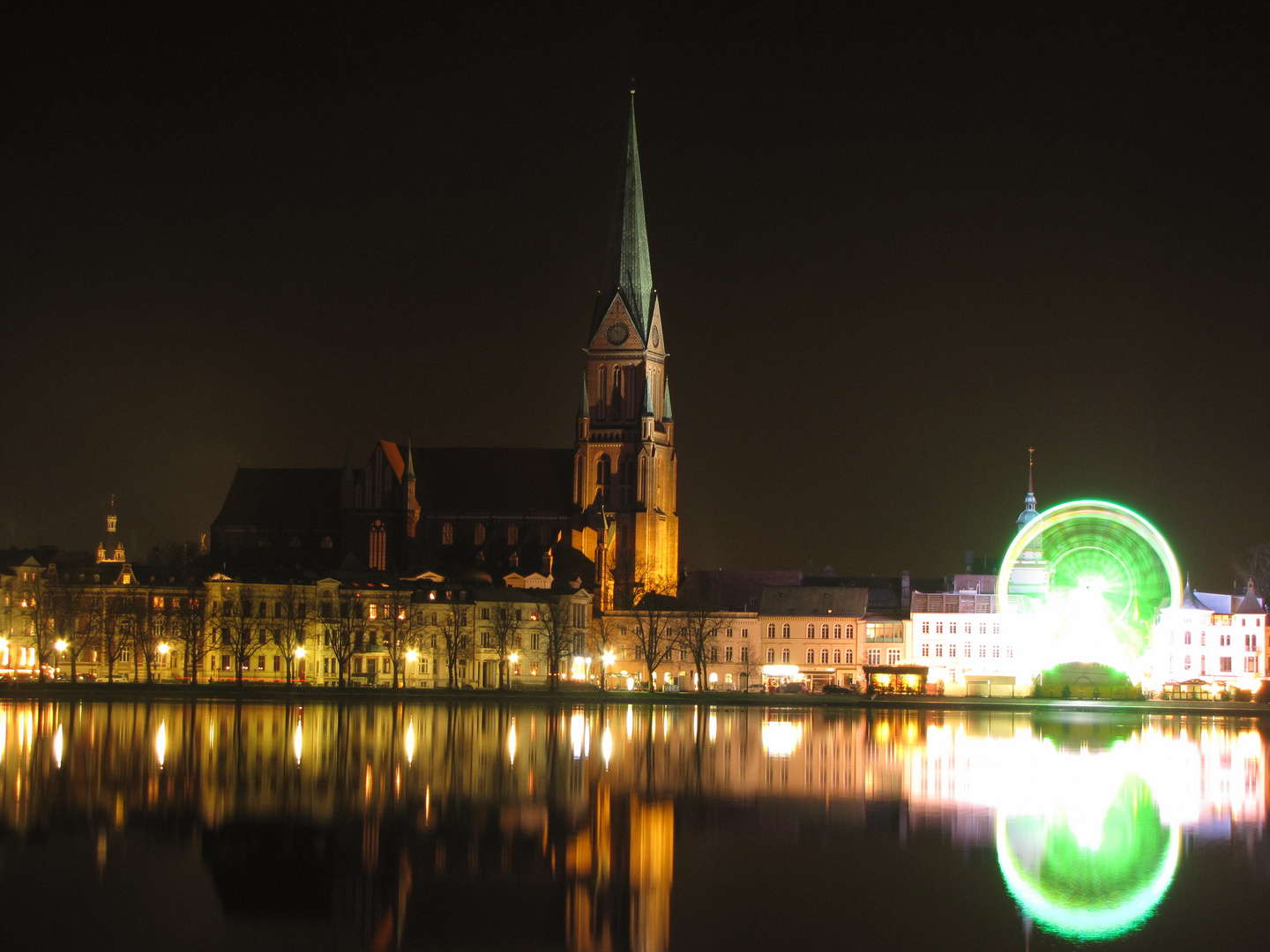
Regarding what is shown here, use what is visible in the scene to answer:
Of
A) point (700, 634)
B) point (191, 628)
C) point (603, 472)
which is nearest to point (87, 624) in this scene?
point (191, 628)

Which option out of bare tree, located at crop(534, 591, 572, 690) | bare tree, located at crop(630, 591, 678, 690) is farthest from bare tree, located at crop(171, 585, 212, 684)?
bare tree, located at crop(630, 591, 678, 690)

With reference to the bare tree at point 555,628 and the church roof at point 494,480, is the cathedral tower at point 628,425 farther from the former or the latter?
the bare tree at point 555,628

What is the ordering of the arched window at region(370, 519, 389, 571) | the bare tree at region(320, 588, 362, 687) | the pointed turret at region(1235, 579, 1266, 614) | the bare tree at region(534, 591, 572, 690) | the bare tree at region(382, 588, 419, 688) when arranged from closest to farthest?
the bare tree at region(320, 588, 362, 687) → the bare tree at region(382, 588, 419, 688) → the bare tree at region(534, 591, 572, 690) → the pointed turret at region(1235, 579, 1266, 614) → the arched window at region(370, 519, 389, 571)

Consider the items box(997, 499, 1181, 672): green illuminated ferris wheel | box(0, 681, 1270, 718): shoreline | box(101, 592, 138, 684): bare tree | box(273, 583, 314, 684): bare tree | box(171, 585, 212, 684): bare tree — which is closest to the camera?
box(0, 681, 1270, 718): shoreline

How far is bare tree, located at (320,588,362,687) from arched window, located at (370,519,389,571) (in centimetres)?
1905

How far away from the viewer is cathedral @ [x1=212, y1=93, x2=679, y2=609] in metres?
150

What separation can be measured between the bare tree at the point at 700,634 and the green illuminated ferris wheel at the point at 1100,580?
21928 millimetres

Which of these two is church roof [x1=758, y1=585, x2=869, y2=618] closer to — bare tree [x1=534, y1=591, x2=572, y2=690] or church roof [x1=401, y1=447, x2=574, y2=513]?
bare tree [x1=534, y1=591, x2=572, y2=690]

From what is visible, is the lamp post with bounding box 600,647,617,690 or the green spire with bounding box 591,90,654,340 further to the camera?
the green spire with bounding box 591,90,654,340

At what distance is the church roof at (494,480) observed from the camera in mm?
155500

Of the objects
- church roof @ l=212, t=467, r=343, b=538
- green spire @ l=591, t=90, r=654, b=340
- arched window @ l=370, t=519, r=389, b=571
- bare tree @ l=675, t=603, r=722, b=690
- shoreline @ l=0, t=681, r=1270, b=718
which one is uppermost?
green spire @ l=591, t=90, r=654, b=340

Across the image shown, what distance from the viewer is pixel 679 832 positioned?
131 ft

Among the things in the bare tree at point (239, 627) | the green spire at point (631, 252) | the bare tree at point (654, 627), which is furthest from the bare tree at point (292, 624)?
the green spire at point (631, 252)

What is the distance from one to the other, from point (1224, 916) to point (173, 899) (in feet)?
59.7
